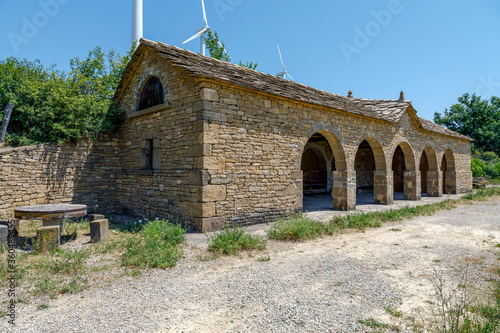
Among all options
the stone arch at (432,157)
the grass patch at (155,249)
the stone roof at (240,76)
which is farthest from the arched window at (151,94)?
the stone arch at (432,157)

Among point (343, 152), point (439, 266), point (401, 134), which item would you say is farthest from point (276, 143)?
point (401, 134)

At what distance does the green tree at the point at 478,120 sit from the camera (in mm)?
29188

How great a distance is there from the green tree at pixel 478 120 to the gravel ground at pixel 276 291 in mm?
30574

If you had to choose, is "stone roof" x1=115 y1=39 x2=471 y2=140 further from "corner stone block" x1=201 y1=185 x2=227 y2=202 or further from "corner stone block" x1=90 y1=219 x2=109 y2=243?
"corner stone block" x1=90 y1=219 x2=109 y2=243

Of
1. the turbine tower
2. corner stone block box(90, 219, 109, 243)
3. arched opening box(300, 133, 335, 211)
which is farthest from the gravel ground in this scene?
the turbine tower

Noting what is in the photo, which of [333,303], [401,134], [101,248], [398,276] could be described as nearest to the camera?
[333,303]

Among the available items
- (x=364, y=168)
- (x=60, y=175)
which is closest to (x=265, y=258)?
(x=60, y=175)

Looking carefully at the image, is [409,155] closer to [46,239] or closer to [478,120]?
[46,239]

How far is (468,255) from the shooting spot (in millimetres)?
5082

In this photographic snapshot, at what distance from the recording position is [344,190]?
32.9ft

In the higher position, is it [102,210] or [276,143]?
[276,143]

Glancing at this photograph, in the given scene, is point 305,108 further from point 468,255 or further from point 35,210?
point 35,210

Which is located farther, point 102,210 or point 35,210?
point 102,210

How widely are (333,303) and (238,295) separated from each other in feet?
3.62
